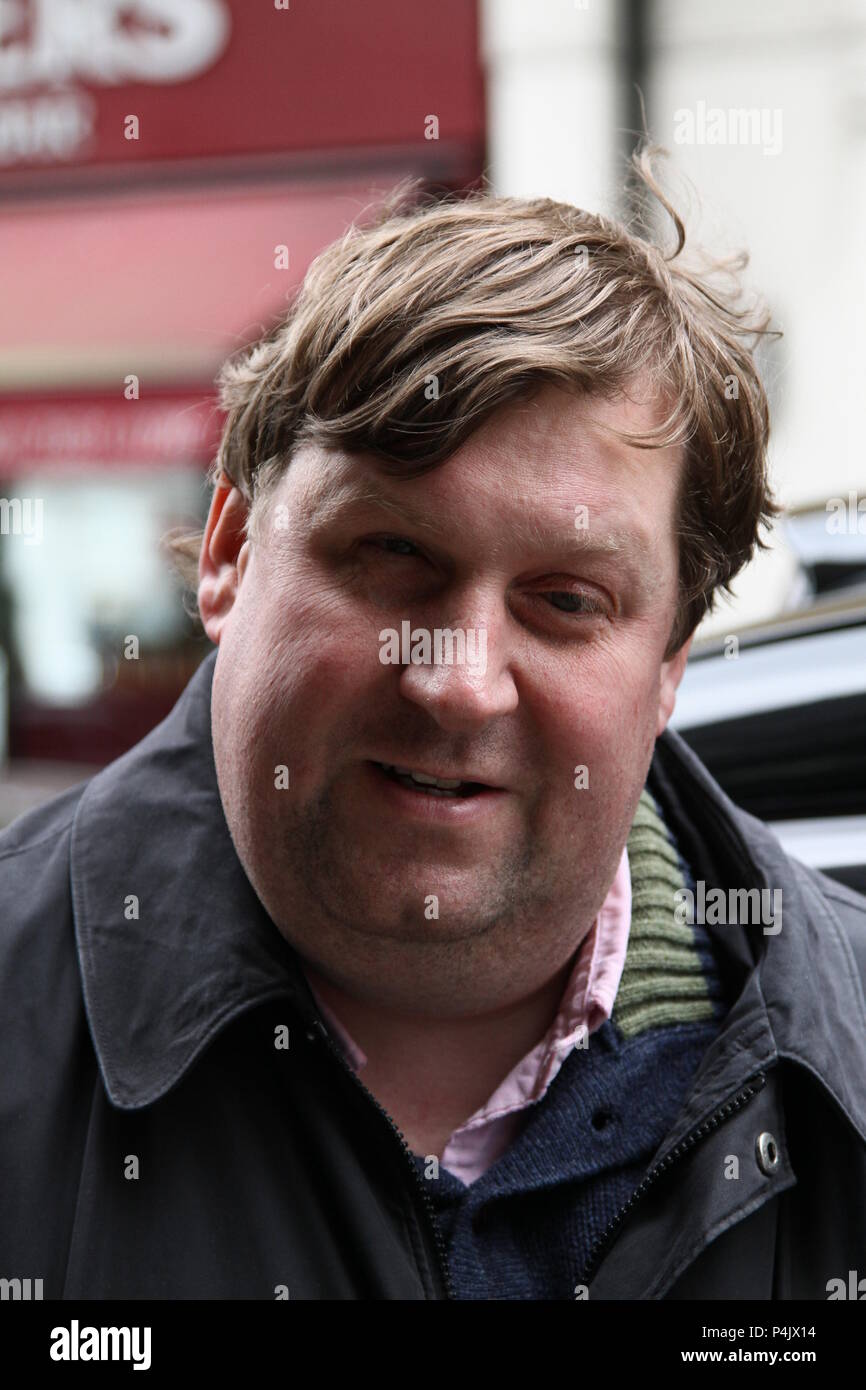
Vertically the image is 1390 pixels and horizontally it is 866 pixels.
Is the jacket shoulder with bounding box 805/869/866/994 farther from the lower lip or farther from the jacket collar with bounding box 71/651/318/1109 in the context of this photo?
the jacket collar with bounding box 71/651/318/1109

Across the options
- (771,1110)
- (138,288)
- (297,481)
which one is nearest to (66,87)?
(138,288)

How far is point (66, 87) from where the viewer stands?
7266mm

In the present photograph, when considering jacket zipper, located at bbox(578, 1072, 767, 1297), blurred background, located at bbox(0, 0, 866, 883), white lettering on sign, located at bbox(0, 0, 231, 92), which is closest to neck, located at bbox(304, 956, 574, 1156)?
jacket zipper, located at bbox(578, 1072, 767, 1297)

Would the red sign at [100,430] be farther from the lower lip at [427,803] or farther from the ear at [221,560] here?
the lower lip at [427,803]

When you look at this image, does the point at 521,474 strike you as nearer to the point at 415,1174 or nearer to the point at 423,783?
the point at 423,783

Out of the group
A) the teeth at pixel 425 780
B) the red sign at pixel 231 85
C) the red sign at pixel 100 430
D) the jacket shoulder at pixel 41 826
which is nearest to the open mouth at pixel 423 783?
the teeth at pixel 425 780

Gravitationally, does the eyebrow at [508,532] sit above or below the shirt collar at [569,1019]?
above

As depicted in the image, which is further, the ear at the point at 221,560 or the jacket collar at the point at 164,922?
the ear at the point at 221,560

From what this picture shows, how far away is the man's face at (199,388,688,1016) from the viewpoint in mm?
1468

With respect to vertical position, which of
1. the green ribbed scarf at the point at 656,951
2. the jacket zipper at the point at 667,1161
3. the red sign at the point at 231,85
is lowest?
the jacket zipper at the point at 667,1161

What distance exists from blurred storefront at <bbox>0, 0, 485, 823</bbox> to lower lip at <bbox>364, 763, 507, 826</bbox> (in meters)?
5.02

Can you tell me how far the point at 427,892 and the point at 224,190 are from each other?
613cm

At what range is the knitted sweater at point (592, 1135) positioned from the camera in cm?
156

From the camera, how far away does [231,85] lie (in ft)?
22.6
